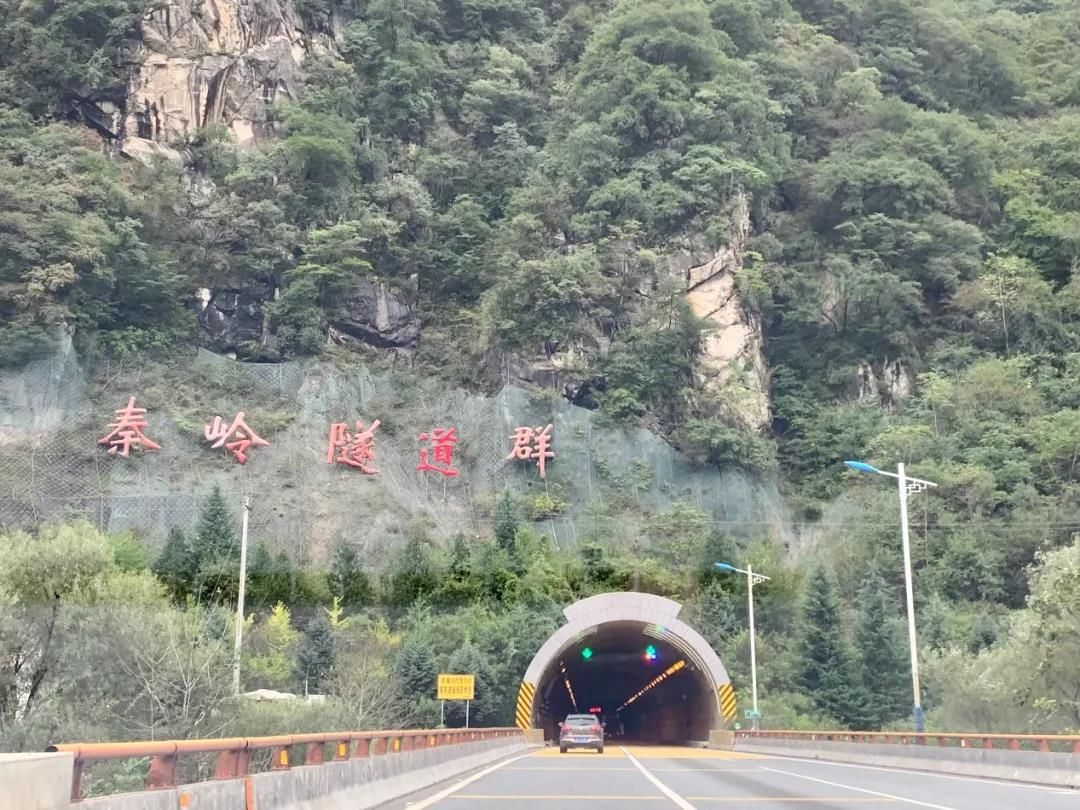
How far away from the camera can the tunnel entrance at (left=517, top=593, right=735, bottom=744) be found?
46.1m

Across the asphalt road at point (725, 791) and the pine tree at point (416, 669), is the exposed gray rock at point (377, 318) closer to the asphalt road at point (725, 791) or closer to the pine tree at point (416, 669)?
the pine tree at point (416, 669)

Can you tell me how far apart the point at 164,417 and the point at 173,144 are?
15582 millimetres

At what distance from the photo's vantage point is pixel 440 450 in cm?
5428

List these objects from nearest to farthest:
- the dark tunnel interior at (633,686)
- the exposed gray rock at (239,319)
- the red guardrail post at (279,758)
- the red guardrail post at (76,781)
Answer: the red guardrail post at (76,781), the red guardrail post at (279,758), the dark tunnel interior at (633,686), the exposed gray rock at (239,319)

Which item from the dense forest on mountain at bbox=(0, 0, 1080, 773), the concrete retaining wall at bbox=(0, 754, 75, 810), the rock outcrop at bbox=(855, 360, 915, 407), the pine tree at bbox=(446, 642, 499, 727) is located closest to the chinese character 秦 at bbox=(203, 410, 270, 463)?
the dense forest on mountain at bbox=(0, 0, 1080, 773)

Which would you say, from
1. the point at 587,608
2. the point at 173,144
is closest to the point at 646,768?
the point at 587,608

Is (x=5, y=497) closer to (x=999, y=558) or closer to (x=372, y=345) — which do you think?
(x=372, y=345)

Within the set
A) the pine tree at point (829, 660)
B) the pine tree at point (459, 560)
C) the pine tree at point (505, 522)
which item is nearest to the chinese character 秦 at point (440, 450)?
the pine tree at point (505, 522)

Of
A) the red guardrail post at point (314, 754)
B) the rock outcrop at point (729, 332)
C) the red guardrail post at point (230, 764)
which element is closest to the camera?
the red guardrail post at point (230, 764)

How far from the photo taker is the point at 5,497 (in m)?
49.3

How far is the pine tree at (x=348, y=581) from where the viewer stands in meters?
49.0

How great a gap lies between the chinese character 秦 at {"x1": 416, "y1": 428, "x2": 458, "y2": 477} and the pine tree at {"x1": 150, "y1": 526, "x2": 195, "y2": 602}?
35.3 feet

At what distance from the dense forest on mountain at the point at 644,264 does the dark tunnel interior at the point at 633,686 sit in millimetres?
2582

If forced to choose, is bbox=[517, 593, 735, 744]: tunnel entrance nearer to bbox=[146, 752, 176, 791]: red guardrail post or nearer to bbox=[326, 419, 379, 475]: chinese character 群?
bbox=[326, 419, 379, 475]: chinese character 群
